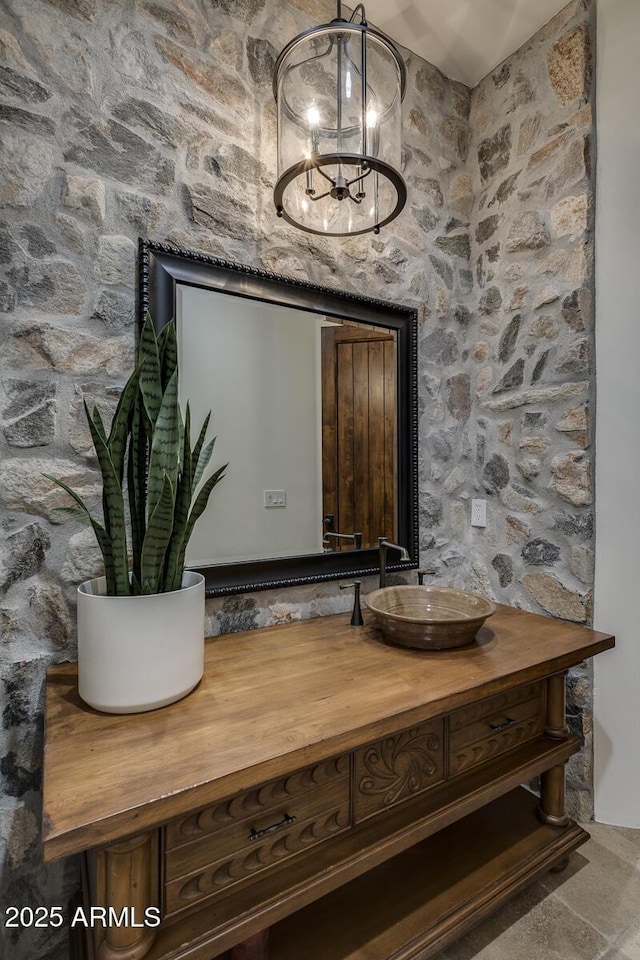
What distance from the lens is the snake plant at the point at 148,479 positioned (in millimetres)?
1038

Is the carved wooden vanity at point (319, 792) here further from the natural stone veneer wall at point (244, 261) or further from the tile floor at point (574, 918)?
the natural stone veneer wall at point (244, 261)

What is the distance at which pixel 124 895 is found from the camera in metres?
0.81

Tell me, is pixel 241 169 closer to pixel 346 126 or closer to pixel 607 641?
pixel 346 126

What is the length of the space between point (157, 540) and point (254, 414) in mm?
647

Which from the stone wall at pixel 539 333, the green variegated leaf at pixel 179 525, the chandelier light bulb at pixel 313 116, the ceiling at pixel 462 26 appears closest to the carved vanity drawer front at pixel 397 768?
the green variegated leaf at pixel 179 525

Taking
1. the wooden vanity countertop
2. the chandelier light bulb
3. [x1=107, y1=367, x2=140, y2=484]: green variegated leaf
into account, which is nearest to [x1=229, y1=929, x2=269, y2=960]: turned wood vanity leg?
the wooden vanity countertop

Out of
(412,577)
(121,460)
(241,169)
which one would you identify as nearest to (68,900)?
(121,460)

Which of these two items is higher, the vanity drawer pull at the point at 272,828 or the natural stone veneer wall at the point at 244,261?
the natural stone veneer wall at the point at 244,261

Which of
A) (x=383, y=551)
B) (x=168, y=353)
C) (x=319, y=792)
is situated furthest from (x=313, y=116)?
(x=319, y=792)

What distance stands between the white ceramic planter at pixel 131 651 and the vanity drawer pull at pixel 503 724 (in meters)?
0.89

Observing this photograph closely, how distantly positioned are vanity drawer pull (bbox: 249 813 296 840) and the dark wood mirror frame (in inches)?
25.5

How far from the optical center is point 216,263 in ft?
4.83

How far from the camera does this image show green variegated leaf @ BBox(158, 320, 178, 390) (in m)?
1.11

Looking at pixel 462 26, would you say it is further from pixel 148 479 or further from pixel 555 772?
pixel 555 772
